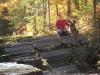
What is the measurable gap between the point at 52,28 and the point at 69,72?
61.7 ft

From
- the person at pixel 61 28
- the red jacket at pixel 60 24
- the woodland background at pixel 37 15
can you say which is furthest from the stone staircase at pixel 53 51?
the woodland background at pixel 37 15

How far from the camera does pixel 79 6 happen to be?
3325cm

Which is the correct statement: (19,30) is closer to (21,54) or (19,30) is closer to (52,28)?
(52,28)

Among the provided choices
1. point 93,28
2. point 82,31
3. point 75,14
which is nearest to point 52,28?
point 75,14

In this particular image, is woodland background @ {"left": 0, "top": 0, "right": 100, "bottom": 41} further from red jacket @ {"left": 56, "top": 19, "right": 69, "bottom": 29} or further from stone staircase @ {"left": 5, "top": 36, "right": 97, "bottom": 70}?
stone staircase @ {"left": 5, "top": 36, "right": 97, "bottom": 70}

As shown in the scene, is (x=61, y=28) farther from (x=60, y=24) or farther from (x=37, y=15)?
(x=37, y=15)

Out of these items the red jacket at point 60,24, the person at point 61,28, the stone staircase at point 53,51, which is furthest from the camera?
the red jacket at point 60,24

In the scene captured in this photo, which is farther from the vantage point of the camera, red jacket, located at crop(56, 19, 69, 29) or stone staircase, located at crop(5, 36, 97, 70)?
red jacket, located at crop(56, 19, 69, 29)

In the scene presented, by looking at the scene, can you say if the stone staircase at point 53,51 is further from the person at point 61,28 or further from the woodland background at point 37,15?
the woodland background at point 37,15

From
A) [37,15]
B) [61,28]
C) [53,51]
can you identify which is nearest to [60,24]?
[61,28]

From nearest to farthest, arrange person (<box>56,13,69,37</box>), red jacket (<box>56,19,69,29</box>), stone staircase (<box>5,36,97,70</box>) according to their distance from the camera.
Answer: stone staircase (<box>5,36,97,70</box>) < person (<box>56,13,69,37</box>) < red jacket (<box>56,19,69,29</box>)

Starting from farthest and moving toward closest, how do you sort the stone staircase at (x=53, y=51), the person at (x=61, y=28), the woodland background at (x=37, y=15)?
the woodland background at (x=37, y=15) < the person at (x=61, y=28) < the stone staircase at (x=53, y=51)

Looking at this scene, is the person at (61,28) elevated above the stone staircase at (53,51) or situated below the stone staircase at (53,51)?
above

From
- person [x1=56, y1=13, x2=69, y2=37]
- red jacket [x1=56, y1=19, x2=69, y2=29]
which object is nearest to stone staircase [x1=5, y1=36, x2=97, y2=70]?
person [x1=56, y1=13, x2=69, y2=37]
